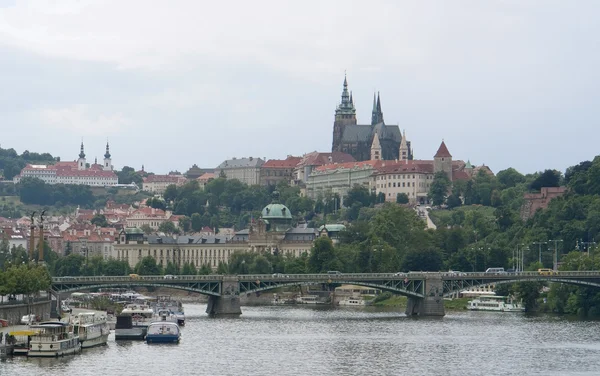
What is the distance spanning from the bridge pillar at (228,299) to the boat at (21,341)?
49.0 metres

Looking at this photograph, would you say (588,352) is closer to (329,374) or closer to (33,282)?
(329,374)

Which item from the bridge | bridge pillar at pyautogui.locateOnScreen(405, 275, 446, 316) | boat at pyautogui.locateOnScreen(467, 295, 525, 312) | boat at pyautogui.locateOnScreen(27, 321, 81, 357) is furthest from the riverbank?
boat at pyautogui.locateOnScreen(27, 321, 81, 357)

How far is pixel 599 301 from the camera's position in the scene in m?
136

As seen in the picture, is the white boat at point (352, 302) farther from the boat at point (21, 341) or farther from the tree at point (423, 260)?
the boat at point (21, 341)

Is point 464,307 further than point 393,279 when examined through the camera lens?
Yes

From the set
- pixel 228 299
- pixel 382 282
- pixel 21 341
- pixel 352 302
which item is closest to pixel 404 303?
pixel 352 302

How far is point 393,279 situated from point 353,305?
34.3 meters

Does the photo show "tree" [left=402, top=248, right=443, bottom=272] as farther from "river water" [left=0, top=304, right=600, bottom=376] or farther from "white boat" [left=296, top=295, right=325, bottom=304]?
"river water" [left=0, top=304, right=600, bottom=376]

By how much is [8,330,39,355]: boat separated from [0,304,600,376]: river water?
1093mm

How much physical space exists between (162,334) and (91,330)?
→ 5809 mm

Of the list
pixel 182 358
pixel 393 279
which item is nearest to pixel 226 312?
pixel 393 279

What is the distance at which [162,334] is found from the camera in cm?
10344

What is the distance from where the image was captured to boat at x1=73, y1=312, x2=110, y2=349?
319ft

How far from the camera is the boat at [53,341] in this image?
8950 cm
